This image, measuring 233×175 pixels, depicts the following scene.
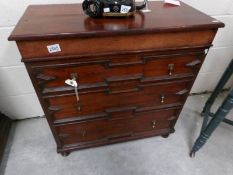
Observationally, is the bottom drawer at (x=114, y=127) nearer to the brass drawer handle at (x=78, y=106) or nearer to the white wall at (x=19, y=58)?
the brass drawer handle at (x=78, y=106)

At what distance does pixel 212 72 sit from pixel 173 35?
1192mm

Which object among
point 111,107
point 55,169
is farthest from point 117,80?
point 55,169

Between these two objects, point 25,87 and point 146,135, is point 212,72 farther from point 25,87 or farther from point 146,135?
point 25,87

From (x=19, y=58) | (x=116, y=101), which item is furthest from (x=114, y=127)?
(x=19, y=58)

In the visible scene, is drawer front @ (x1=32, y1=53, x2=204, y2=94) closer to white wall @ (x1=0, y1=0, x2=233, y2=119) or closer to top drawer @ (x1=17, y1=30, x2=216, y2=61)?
top drawer @ (x1=17, y1=30, x2=216, y2=61)

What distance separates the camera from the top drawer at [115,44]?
81 centimetres

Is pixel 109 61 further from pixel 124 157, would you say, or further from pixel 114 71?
pixel 124 157

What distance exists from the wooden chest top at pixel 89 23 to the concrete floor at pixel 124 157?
99 centimetres

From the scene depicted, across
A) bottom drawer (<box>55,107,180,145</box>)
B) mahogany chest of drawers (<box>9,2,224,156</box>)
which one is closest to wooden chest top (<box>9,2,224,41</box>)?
mahogany chest of drawers (<box>9,2,224,156</box>)

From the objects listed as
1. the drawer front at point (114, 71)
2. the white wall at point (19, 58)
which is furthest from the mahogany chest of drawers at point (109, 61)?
the white wall at point (19, 58)

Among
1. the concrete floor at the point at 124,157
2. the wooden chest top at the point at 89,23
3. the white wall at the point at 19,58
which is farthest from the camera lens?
the concrete floor at the point at 124,157

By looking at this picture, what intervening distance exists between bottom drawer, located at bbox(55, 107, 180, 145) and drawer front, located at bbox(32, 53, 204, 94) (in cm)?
32

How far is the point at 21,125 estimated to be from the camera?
1.66 meters

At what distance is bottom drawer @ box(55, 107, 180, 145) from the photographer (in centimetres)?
125
